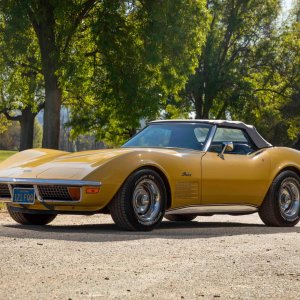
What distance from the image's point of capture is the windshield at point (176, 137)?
1011cm

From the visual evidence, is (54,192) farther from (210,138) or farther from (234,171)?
(234,171)

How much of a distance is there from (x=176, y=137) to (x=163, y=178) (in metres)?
1.05

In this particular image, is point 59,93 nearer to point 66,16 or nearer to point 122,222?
point 66,16

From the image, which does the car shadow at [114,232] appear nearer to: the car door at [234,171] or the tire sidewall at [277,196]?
the tire sidewall at [277,196]

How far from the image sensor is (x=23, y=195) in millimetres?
9180

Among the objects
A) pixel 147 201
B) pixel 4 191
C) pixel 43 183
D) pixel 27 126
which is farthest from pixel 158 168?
pixel 27 126

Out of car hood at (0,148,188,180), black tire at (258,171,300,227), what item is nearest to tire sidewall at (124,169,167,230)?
→ car hood at (0,148,188,180)

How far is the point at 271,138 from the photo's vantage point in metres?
52.1

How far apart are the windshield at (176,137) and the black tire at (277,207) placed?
1293mm

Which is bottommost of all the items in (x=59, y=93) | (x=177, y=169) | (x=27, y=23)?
(x=177, y=169)

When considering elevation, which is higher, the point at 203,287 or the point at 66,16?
the point at 66,16

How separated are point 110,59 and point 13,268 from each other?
20341 millimetres

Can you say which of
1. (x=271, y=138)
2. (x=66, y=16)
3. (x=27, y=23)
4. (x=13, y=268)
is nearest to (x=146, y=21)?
(x=66, y=16)

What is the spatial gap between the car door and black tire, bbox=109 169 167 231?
Answer: 2.89 feet
